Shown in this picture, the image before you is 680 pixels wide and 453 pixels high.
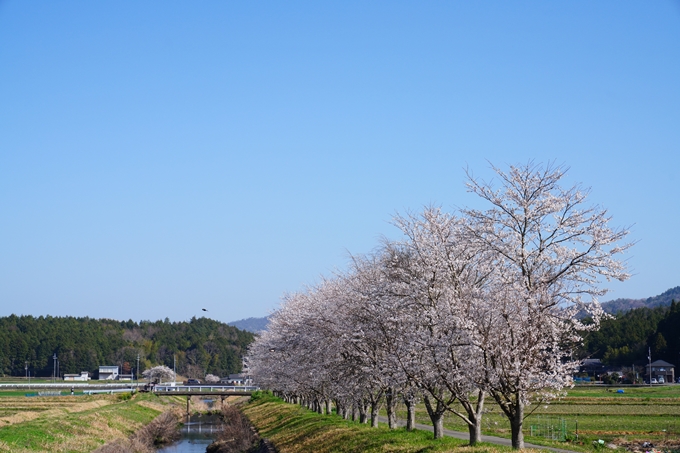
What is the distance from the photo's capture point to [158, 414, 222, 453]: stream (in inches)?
2275

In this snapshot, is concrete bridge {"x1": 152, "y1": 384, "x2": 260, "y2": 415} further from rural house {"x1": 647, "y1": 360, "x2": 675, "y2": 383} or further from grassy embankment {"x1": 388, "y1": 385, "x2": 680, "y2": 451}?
rural house {"x1": 647, "y1": 360, "x2": 675, "y2": 383}

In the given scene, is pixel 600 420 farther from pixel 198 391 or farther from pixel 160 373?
pixel 160 373

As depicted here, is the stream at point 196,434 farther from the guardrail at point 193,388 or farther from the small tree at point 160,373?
the small tree at point 160,373

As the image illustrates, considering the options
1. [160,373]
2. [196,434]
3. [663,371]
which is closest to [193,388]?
[160,373]

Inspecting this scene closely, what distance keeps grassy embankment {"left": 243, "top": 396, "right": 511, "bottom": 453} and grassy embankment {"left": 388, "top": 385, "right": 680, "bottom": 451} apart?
2.31 m

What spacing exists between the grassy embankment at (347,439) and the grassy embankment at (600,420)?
90.9 inches

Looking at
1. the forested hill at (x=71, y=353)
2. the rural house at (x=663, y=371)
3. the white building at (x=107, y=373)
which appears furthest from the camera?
the forested hill at (x=71, y=353)

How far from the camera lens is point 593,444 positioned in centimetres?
3203

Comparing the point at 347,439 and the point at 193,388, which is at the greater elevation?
the point at 347,439

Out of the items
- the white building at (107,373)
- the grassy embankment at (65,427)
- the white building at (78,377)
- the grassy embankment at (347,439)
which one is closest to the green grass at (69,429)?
the grassy embankment at (65,427)

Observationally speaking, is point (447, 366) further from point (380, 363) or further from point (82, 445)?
point (82, 445)

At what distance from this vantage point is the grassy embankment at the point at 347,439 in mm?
20978

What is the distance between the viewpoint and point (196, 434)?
7138cm

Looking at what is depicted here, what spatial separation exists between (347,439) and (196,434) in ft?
154
